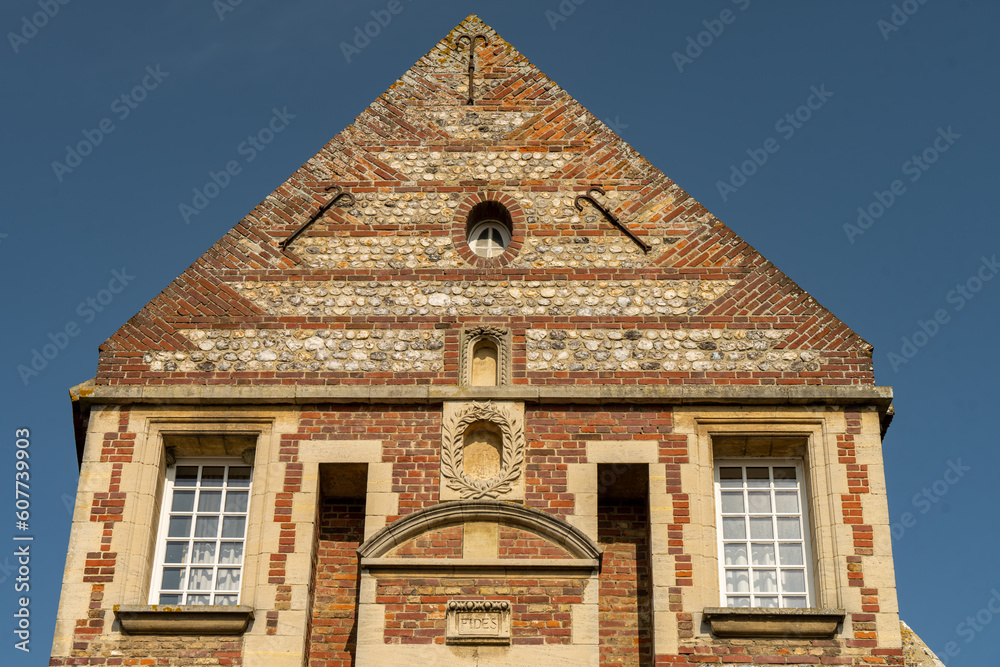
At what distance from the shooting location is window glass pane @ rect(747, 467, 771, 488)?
14664 millimetres

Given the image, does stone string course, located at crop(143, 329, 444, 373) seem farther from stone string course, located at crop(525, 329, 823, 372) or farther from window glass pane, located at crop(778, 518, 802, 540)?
window glass pane, located at crop(778, 518, 802, 540)

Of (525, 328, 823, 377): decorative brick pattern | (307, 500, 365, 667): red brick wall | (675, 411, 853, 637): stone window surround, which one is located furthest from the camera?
(525, 328, 823, 377): decorative brick pattern

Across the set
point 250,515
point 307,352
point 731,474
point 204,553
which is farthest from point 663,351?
point 204,553

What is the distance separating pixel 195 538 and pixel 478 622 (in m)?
3.01

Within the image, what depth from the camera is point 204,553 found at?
14.4 m

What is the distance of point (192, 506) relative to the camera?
14.6 metres

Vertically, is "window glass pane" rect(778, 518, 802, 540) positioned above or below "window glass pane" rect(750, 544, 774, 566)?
above

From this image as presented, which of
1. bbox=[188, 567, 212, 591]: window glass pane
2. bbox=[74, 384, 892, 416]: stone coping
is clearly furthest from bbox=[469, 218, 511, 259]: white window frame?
bbox=[188, 567, 212, 591]: window glass pane

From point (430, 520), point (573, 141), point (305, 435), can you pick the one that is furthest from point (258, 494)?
point (573, 141)

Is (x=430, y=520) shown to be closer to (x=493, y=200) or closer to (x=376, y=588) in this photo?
(x=376, y=588)

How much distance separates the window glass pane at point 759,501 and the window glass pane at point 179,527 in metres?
5.52

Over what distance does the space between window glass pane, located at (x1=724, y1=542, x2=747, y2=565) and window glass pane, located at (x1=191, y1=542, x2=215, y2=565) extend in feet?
16.3

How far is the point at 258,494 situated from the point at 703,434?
4.39m

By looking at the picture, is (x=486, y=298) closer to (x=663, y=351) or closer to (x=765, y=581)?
(x=663, y=351)
